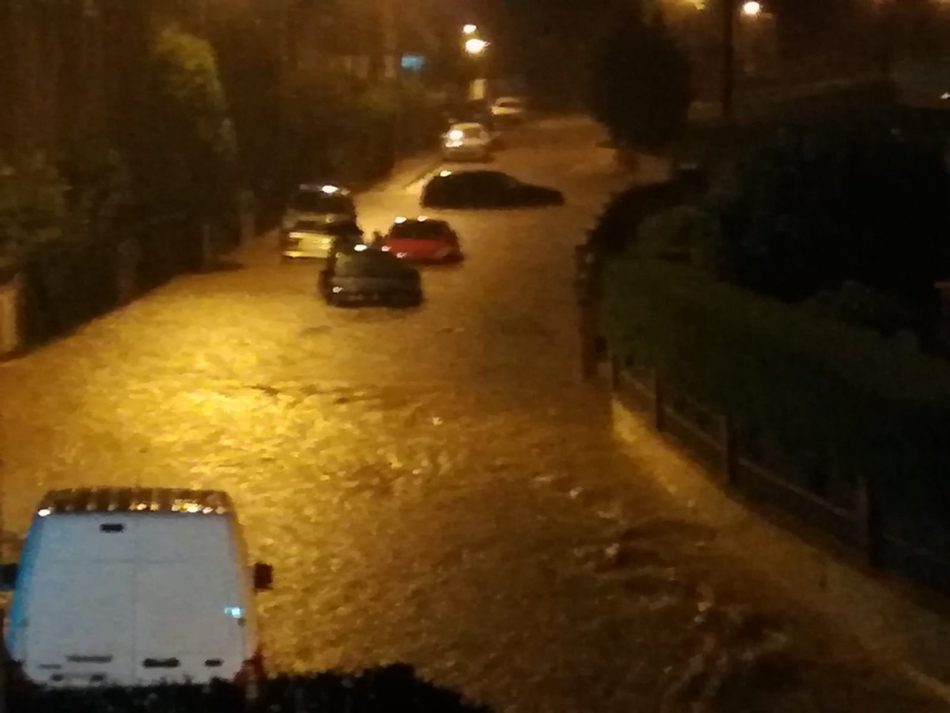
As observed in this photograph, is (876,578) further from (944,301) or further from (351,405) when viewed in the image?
(351,405)

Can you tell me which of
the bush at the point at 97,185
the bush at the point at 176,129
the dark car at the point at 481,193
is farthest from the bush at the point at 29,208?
the dark car at the point at 481,193

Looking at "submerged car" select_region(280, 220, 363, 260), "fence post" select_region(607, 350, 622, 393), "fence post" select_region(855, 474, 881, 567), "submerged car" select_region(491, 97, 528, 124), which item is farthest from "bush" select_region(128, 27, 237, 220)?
"submerged car" select_region(491, 97, 528, 124)

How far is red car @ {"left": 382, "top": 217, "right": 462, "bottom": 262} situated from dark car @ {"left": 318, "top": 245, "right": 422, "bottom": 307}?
638cm

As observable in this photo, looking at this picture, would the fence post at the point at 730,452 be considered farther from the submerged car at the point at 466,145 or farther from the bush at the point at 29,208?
→ the submerged car at the point at 466,145

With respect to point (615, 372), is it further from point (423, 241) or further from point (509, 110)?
point (509, 110)

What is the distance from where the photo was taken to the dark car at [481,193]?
182ft

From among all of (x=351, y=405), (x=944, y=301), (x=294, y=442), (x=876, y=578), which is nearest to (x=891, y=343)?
(x=876, y=578)

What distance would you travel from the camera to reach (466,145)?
68.4m

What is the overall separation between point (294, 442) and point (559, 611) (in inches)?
306

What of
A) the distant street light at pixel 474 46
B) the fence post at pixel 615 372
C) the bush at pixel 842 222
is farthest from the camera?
the distant street light at pixel 474 46

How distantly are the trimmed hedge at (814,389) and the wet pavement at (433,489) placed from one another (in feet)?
3.71

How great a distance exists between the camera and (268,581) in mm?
10625

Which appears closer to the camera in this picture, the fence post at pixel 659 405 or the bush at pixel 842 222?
the fence post at pixel 659 405

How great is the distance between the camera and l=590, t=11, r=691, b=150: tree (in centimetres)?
5403
